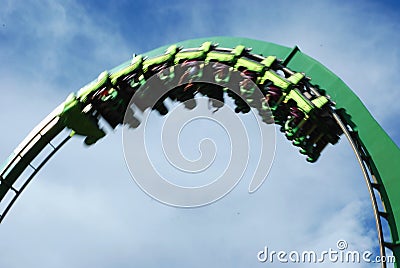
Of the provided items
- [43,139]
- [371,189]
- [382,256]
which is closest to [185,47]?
[43,139]

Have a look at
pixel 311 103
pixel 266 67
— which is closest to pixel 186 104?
pixel 266 67

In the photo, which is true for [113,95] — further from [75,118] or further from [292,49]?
[292,49]

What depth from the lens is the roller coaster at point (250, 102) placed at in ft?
22.6

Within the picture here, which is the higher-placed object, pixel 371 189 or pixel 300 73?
pixel 300 73

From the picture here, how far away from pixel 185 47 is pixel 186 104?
32.2 inches

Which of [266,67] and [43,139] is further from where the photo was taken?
[43,139]

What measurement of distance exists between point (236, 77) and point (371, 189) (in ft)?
7.87

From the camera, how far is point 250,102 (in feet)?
26.3

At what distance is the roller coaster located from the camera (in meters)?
6.90

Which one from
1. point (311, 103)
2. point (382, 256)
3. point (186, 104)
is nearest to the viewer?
point (382, 256)

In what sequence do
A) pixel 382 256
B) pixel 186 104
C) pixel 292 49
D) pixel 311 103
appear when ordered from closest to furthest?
pixel 382 256 → pixel 311 103 → pixel 292 49 → pixel 186 104

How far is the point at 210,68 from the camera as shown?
8008 mm

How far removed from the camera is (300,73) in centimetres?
753

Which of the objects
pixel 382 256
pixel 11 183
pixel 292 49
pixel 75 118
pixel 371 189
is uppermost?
pixel 292 49
